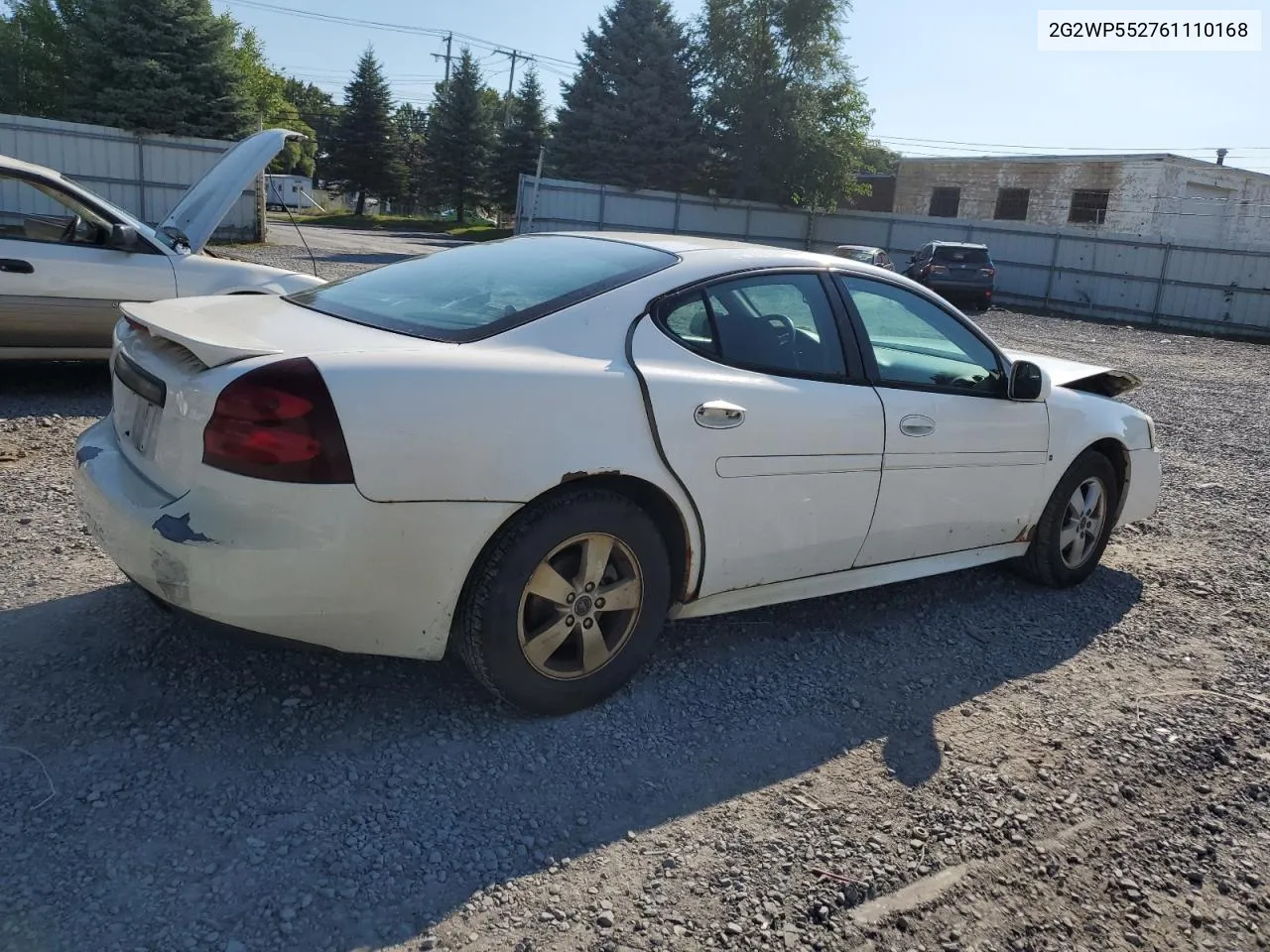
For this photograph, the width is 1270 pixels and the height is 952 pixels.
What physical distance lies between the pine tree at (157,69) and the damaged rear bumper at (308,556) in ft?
84.0

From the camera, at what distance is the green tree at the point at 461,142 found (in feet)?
159

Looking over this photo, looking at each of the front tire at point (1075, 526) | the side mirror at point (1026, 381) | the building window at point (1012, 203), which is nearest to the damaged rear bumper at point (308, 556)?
the side mirror at point (1026, 381)

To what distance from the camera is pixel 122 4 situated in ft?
82.1

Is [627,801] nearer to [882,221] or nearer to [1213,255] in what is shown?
[1213,255]

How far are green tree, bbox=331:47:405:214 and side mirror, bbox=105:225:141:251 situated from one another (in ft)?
161

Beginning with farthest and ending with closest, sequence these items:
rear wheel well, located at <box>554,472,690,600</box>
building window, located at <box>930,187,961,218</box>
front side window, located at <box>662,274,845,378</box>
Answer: building window, located at <box>930,187,961,218</box>
front side window, located at <box>662,274,845,378</box>
rear wheel well, located at <box>554,472,690,600</box>

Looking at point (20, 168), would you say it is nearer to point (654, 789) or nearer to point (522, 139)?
point (654, 789)

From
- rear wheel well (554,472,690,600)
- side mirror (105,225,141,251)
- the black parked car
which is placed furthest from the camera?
the black parked car

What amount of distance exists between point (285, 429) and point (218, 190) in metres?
5.30

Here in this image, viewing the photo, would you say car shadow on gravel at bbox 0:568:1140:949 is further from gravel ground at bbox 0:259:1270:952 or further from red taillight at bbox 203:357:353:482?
red taillight at bbox 203:357:353:482

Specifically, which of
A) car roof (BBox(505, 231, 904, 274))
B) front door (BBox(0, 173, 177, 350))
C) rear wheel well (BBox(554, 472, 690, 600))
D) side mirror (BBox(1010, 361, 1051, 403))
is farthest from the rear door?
rear wheel well (BBox(554, 472, 690, 600))

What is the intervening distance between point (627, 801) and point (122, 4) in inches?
1118

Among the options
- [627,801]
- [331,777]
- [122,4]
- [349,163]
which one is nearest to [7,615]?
[331,777]

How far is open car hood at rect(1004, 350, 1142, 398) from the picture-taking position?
16.0 feet
